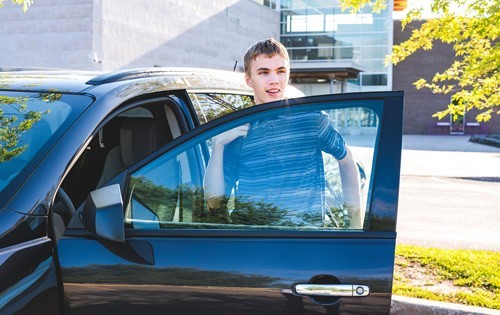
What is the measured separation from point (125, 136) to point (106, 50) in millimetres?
25515

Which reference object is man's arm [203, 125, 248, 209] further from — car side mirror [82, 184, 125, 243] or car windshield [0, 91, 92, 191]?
car windshield [0, 91, 92, 191]

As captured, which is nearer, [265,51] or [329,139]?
[329,139]

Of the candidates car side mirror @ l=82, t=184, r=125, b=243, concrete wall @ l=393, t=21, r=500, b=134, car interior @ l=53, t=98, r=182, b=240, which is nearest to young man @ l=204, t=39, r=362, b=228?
car side mirror @ l=82, t=184, r=125, b=243

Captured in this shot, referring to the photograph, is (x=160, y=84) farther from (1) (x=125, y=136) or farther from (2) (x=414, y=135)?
(2) (x=414, y=135)

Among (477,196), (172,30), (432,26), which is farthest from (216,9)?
(432,26)

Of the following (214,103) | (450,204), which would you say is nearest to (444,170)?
(450,204)

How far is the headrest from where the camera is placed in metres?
3.24

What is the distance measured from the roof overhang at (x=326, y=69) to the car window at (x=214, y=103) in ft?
95.8

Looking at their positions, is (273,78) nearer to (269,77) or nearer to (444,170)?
(269,77)

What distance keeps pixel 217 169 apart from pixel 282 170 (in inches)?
10.0

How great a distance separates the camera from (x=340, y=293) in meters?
2.02

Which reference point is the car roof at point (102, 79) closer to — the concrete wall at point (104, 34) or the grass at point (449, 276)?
the grass at point (449, 276)

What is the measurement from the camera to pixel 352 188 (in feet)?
7.23

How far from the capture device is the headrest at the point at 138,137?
3.24m
